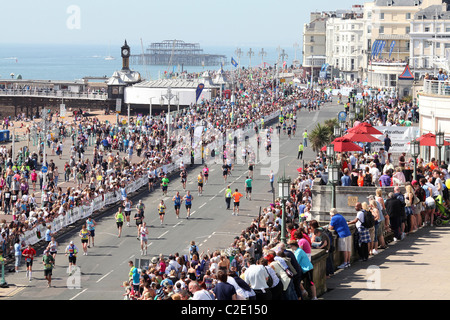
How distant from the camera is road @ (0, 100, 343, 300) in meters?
29.0

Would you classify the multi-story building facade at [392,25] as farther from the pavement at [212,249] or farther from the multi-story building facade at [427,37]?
the pavement at [212,249]

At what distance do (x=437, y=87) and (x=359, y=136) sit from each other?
692 centimetres

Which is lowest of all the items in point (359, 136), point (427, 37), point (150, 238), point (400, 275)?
point (150, 238)

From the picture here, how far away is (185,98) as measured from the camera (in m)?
90.6

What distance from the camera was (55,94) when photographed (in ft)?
329

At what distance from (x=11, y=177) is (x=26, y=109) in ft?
202

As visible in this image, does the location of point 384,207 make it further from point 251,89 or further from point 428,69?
point 251,89

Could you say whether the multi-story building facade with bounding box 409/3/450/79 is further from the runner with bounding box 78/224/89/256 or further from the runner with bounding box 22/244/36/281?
the runner with bounding box 22/244/36/281

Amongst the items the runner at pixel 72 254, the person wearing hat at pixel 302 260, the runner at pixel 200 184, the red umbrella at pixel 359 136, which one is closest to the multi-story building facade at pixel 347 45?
the runner at pixel 200 184

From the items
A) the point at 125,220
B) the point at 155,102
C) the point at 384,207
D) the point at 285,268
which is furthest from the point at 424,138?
the point at 155,102

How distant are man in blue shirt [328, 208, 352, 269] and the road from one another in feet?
35.7

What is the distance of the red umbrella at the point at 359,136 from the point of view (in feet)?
102

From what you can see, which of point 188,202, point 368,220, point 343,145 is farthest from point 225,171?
point 368,220

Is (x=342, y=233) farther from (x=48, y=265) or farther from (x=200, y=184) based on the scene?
(x=200, y=184)
